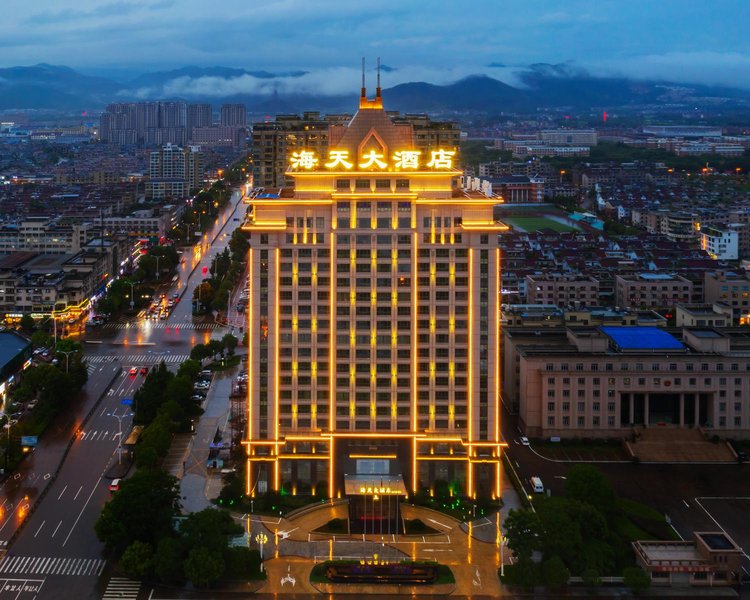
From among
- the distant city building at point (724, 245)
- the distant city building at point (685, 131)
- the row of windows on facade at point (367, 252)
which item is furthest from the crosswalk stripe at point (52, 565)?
the distant city building at point (685, 131)

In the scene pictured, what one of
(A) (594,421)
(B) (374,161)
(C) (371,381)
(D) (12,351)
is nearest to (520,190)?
(D) (12,351)

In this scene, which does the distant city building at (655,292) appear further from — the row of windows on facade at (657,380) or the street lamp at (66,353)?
the street lamp at (66,353)

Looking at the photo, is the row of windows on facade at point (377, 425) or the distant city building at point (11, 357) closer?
the row of windows on facade at point (377, 425)

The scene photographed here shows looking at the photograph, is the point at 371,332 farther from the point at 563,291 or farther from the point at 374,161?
the point at 563,291

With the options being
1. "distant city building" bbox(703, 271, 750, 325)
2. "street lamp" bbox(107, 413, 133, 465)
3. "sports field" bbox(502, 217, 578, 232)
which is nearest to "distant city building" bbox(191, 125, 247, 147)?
"sports field" bbox(502, 217, 578, 232)

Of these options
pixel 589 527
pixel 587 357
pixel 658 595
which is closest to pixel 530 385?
pixel 587 357
